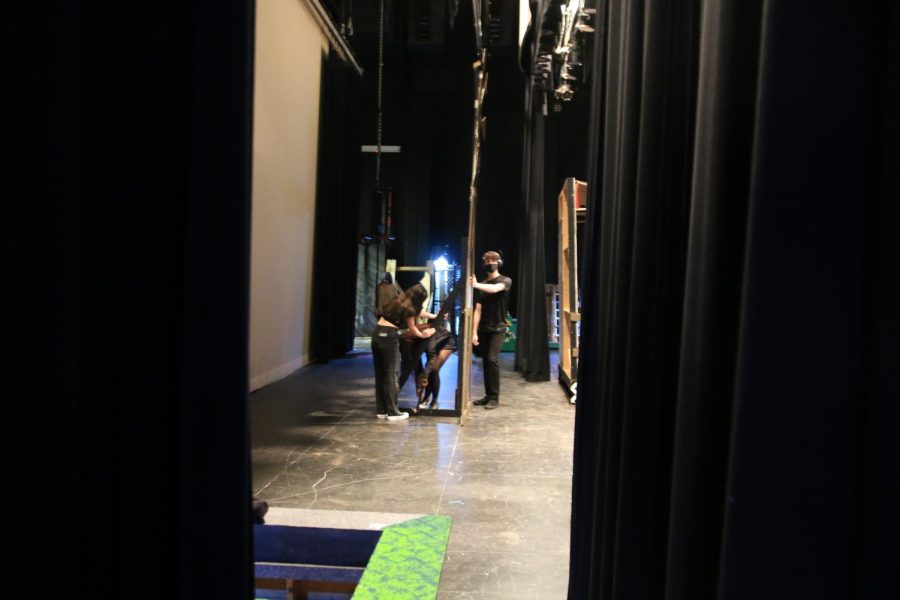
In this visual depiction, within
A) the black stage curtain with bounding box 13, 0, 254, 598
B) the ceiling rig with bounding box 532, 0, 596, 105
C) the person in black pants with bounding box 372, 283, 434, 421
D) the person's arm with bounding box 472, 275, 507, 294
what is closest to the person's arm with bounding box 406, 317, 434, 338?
the person in black pants with bounding box 372, 283, 434, 421

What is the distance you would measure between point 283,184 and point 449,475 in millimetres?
4542

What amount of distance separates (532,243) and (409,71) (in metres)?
5.56

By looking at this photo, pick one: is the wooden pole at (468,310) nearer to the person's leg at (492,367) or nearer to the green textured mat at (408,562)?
the person's leg at (492,367)

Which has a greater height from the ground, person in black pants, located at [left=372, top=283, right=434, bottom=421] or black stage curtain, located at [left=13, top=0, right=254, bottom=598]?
black stage curtain, located at [left=13, top=0, right=254, bottom=598]

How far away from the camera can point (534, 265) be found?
24.5 feet

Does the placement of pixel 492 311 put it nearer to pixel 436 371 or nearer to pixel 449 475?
pixel 436 371

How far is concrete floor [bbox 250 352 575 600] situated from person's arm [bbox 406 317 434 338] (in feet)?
2.42

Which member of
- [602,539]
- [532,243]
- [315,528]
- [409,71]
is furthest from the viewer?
[409,71]

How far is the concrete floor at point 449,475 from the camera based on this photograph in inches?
96.8

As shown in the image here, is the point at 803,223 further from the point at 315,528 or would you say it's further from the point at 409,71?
the point at 409,71

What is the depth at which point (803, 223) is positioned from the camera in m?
0.72

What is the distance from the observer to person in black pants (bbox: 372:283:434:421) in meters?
4.80

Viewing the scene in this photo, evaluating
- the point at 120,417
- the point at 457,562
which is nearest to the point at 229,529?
the point at 120,417

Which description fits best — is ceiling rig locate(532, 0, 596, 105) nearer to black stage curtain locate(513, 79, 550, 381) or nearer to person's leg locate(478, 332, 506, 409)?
black stage curtain locate(513, 79, 550, 381)
